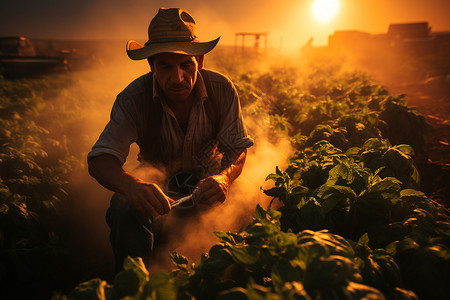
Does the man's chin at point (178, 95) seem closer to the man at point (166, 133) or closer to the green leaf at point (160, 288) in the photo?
the man at point (166, 133)

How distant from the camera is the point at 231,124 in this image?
2.69 m

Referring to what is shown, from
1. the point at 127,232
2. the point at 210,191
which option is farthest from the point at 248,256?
the point at 127,232

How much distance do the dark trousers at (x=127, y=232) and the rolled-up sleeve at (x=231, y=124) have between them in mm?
1166

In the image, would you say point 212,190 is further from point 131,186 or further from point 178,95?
point 178,95

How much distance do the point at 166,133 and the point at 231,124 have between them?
0.69 m

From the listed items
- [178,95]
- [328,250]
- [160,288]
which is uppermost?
[178,95]

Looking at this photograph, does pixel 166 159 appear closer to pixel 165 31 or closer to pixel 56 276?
pixel 165 31

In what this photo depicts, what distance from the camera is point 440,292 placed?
1.12 metres

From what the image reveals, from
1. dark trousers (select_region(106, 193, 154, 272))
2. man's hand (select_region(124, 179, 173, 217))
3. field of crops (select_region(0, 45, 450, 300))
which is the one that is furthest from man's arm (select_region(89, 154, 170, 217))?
field of crops (select_region(0, 45, 450, 300))

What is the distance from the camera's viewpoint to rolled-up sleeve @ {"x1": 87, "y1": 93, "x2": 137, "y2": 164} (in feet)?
6.87

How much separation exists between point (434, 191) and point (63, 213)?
179 inches

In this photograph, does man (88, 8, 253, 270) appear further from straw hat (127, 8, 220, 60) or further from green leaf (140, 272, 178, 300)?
green leaf (140, 272, 178, 300)

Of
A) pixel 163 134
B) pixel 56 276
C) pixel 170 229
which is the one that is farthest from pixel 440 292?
pixel 56 276

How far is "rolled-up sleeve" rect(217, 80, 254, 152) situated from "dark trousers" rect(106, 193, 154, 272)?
3.83 ft
